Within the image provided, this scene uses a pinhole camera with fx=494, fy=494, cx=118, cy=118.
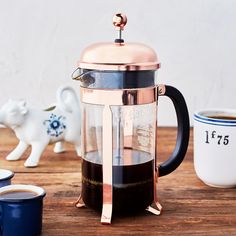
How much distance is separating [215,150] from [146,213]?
0.57ft

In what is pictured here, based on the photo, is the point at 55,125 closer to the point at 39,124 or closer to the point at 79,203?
the point at 39,124

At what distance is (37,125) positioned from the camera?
98cm

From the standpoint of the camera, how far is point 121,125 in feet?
2.50

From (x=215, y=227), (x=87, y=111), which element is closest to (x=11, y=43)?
(x=87, y=111)

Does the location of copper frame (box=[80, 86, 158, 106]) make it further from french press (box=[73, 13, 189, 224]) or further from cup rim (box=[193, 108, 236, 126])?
cup rim (box=[193, 108, 236, 126])

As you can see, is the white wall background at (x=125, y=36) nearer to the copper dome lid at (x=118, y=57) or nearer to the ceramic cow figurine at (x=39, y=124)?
the ceramic cow figurine at (x=39, y=124)

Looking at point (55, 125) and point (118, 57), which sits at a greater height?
point (118, 57)

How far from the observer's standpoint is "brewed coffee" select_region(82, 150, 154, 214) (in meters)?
0.70

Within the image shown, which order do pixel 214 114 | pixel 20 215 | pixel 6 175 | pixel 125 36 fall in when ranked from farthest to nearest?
pixel 125 36 < pixel 214 114 < pixel 6 175 < pixel 20 215

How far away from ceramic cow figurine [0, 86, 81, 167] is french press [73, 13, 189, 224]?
8.9 inches

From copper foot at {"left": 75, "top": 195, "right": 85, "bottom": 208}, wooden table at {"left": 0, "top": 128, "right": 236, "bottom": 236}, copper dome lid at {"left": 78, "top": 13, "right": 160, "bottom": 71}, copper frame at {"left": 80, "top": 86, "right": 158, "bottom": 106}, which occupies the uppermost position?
copper dome lid at {"left": 78, "top": 13, "right": 160, "bottom": 71}

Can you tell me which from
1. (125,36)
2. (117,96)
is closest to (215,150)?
(117,96)

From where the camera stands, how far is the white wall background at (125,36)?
137cm

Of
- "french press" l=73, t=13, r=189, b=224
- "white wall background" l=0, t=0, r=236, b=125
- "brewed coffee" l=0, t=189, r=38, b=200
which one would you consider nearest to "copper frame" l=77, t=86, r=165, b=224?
"french press" l=73, t=13, r=189, b=224
